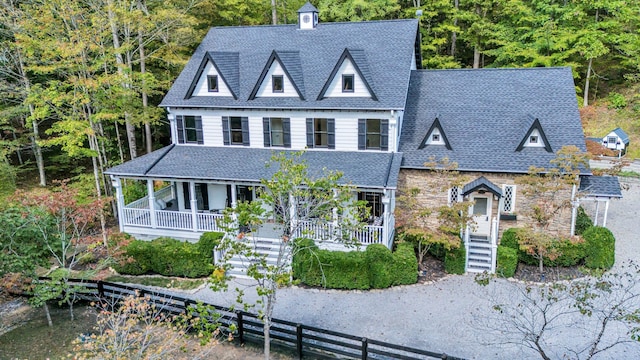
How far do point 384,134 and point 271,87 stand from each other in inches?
227

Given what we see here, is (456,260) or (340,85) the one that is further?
(340,85)

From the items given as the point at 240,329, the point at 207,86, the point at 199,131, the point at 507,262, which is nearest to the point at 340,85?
the point at 207,86

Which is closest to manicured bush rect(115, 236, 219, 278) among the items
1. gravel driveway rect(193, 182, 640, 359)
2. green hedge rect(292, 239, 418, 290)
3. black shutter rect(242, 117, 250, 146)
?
gravel driveway rect(193, 182, 640, 359)

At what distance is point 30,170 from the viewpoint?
29750mm

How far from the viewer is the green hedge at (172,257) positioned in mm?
17578

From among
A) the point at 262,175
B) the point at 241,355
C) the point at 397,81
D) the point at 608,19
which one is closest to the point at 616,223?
the point at 397,81

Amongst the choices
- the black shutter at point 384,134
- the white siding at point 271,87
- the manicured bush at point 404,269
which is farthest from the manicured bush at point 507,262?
the white siding at point 271,87

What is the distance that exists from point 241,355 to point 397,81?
13.0 meters

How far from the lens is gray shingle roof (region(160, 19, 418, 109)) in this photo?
19931 mm

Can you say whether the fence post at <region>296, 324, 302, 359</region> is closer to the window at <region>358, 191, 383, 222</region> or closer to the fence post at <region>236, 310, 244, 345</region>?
the fence post at <region>236, 310, 244, 345</region>

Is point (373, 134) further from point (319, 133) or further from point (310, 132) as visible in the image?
point (310, 132)

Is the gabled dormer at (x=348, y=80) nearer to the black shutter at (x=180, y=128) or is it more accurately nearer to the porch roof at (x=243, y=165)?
the porch roof at (x=243, y=165)

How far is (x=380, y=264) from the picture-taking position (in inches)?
646

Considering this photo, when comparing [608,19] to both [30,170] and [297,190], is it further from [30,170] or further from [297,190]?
[30,170]
